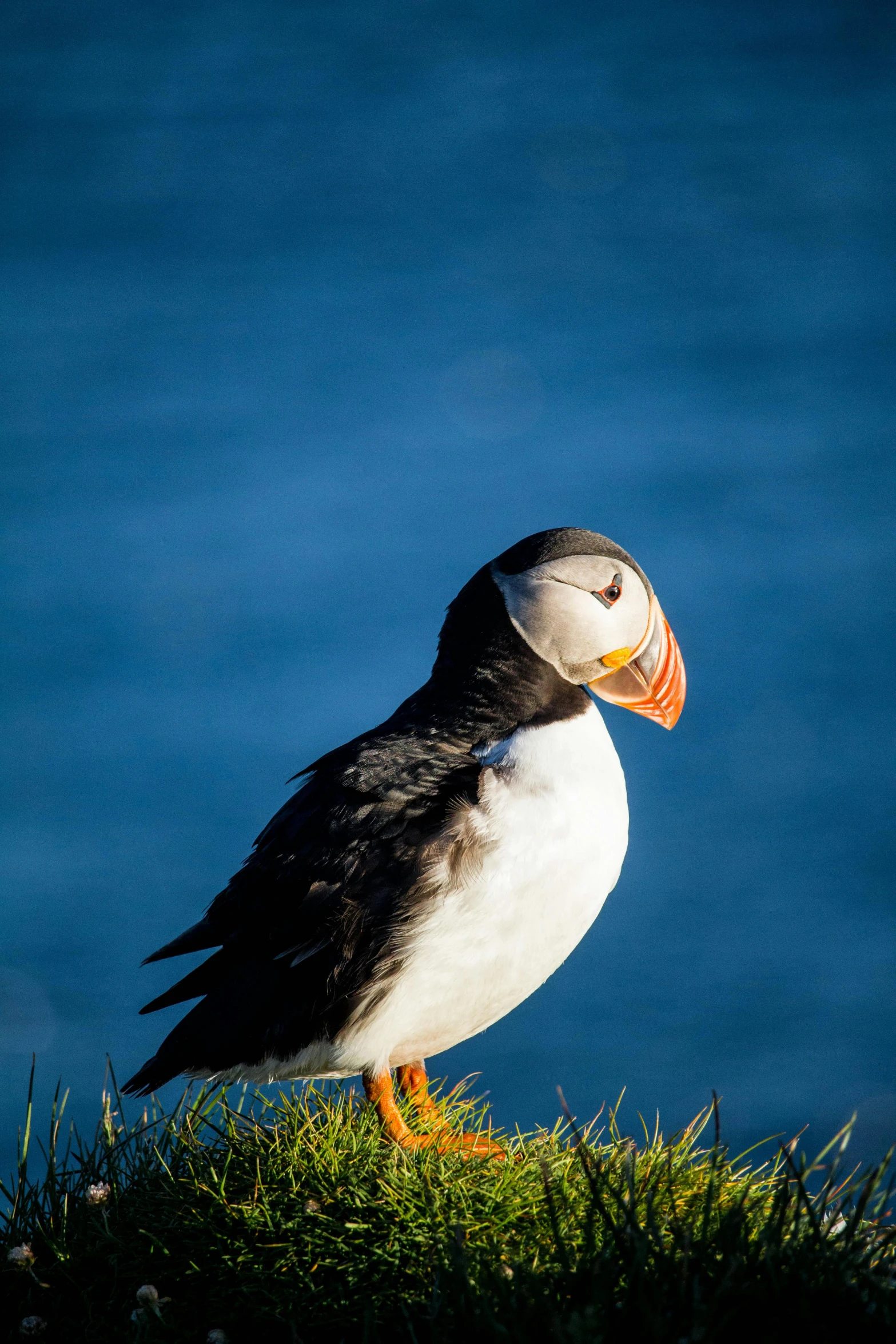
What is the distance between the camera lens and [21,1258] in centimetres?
227

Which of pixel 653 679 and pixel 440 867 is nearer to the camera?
pixel 440 867

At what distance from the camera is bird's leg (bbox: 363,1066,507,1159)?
7.93 ft

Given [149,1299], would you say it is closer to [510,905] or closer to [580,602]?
[510,905]

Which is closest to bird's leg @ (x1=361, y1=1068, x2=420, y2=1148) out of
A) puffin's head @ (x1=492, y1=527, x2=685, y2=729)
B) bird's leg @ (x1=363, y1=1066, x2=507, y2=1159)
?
bird's leg @ (x1=363, y1=1066, x2=507, y2=1159)

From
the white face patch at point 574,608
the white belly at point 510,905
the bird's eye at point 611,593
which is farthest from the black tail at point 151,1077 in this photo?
the bird's eye at point 611,593

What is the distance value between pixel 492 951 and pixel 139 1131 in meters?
0.92

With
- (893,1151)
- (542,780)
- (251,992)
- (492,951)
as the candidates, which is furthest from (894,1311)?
(251,992)

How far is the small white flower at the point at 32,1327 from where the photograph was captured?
2123mm

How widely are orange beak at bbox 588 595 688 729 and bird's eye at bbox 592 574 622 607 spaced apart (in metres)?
0.13

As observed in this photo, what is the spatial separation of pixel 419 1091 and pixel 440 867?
0.64m

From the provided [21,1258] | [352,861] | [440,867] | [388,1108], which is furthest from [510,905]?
[21,1258]

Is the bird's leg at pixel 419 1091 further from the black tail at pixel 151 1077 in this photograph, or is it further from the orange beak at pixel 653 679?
the orange beak at pixel 653 679

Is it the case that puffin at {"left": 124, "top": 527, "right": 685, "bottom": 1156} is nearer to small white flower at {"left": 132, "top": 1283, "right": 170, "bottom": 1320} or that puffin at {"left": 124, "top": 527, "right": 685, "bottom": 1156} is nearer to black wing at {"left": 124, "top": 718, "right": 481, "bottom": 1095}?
black wing at {"left": 124, "top": 718, "right": 481, "bottom": 1095}

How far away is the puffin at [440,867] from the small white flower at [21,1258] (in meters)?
0.48
